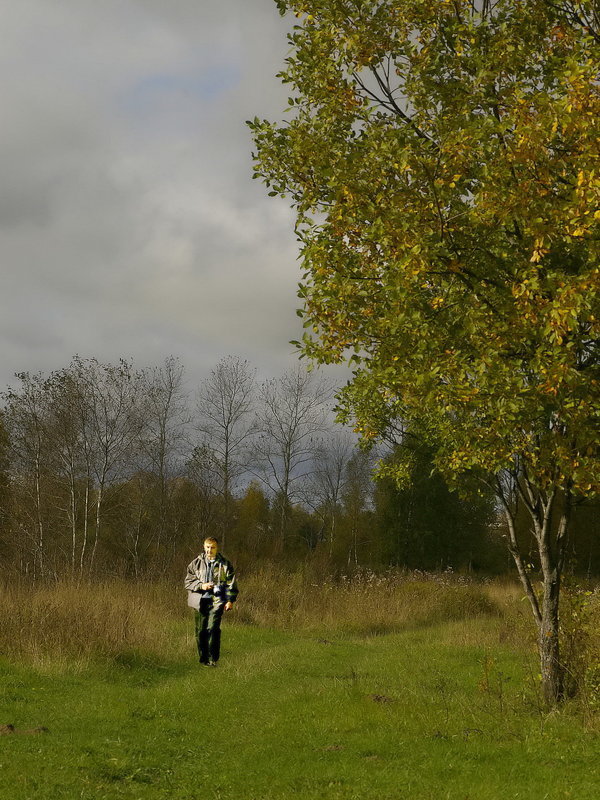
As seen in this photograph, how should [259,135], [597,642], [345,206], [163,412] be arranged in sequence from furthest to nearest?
[163,412]
[597,642]
[259,135]
[345,206]

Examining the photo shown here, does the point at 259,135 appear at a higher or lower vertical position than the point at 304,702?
higher

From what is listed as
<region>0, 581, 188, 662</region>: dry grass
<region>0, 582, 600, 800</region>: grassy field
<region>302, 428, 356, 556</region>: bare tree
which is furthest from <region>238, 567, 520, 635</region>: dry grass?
<region>302, 428, 356, 556</region>: bare tree

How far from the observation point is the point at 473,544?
53.1 m

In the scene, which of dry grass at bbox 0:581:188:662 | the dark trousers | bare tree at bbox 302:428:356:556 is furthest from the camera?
bare tree at bbox 302:428:356:556

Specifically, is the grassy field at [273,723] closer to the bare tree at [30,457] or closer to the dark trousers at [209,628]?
the dark trousers at [209,628]

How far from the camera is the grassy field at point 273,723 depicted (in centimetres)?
694

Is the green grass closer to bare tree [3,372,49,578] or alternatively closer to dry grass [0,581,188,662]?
dry grass [0,581,188,662]

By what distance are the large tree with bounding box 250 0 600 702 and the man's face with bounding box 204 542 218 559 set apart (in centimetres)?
466

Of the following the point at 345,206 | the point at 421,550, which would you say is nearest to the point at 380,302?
the point at 345,206

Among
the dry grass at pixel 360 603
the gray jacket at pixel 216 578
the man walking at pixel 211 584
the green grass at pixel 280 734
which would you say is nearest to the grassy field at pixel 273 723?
the green grass at pixel 280 734

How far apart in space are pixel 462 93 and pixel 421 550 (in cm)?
4462

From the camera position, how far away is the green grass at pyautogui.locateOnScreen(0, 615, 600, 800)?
688 centimetres

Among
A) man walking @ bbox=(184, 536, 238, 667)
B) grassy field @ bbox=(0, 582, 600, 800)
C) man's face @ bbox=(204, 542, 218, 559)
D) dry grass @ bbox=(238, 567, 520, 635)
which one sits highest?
man's face @ bbox=(204, 542, 218, 559)

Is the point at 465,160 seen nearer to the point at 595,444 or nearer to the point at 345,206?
the point at 345,206
